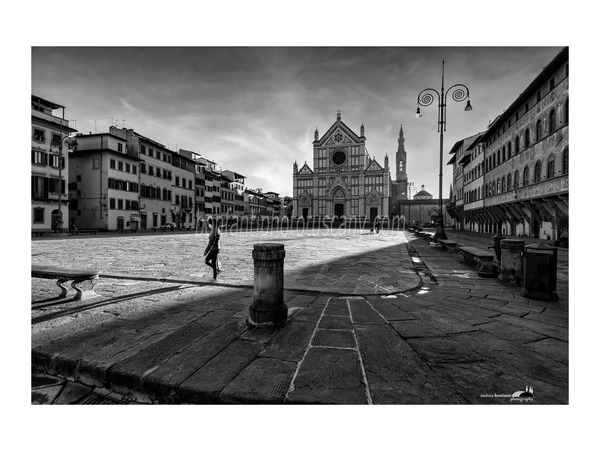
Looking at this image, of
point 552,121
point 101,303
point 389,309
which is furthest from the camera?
point 552,121

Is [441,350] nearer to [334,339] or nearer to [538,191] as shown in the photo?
[334,339]

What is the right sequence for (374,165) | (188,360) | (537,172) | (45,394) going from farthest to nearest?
(374,165), (537,172), (188,360), (45,394)

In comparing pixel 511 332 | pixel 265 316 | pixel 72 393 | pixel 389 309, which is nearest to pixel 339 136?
pixel 389 309

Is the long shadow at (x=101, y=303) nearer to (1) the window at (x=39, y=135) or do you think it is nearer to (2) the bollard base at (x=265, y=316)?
(2) the bollard base at (x=265, y=316)

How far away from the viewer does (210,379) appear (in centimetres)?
228

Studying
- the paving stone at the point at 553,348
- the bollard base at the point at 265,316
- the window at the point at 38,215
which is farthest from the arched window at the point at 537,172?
the window at the point at 38,215

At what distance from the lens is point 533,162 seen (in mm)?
19172

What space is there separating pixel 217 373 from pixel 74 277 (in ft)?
11.5

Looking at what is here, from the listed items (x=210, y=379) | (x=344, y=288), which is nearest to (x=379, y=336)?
(x=210, y=379)

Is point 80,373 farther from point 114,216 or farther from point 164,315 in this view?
point 114,216

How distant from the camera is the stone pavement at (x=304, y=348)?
86.8 inches

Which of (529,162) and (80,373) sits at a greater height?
(529,162)

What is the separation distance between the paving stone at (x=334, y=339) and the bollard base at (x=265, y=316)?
1.61ft

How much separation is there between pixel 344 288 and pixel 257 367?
3.26 metres
